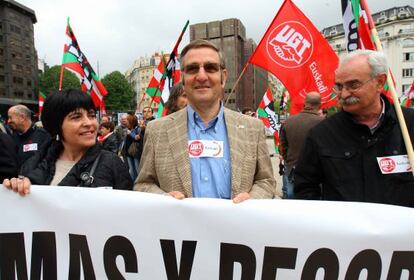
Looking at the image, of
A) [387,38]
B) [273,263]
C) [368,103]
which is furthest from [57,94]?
[387,38]

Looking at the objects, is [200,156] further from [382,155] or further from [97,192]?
[382,155]

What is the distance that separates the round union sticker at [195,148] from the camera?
2.15 meters

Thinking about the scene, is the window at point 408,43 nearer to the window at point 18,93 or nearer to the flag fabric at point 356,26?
the window at point 18,93

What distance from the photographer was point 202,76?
2146 millimetres

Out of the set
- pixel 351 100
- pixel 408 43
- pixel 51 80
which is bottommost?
pixel 351 100

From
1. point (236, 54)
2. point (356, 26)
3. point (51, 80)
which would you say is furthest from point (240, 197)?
point (51, 80)

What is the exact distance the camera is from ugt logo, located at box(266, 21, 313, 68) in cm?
473

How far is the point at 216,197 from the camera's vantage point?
82.8 inches

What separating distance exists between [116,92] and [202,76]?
9661cm

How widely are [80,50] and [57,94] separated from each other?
6.70 metres

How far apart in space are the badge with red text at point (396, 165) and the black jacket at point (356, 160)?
0.02 metres

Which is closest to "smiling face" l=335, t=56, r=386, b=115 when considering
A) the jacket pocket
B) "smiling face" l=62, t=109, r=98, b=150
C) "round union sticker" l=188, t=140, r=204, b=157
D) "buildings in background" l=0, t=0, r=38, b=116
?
the jacket pocket

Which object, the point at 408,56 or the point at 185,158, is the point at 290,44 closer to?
the point at 185,158

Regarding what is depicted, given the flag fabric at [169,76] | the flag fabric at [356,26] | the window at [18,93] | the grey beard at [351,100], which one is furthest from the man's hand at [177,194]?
the window at [18,93]
